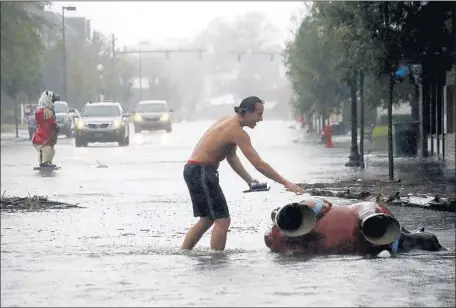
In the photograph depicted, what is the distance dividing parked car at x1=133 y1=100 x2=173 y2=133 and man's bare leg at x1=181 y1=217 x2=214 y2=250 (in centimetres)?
5454

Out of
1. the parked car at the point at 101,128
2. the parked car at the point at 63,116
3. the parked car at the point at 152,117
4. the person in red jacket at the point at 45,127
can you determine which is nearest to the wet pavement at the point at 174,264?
the person in red jacket at the point at 45,127

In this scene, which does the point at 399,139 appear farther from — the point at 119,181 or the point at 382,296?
the point at 382,296

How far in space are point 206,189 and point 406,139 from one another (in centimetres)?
2353

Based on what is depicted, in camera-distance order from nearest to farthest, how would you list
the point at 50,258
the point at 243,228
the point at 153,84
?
the point at 50,258 < the point at 243,228 < the point at 153,84

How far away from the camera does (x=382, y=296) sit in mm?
10289

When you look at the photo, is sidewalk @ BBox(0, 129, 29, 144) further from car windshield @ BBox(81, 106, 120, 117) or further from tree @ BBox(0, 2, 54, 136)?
tree @ BBox(0, 2, 54, 136)

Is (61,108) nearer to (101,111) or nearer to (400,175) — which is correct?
(101,111)

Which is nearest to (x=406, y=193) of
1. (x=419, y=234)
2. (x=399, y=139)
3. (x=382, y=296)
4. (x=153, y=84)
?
(x=419, y=234)

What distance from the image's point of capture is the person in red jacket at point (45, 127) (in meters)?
29.7

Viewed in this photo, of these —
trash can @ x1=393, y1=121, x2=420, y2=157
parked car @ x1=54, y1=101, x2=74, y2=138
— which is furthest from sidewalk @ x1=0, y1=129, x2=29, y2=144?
trash can @ x1=393, y1=121, x2=420, y2=157

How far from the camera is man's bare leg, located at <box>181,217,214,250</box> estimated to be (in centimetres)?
1337

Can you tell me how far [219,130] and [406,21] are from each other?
44.1ft

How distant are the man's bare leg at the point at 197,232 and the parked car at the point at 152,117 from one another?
179ft

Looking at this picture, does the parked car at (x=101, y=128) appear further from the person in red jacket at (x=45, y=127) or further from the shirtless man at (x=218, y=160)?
the shirtless man at (x=218, y=160)
